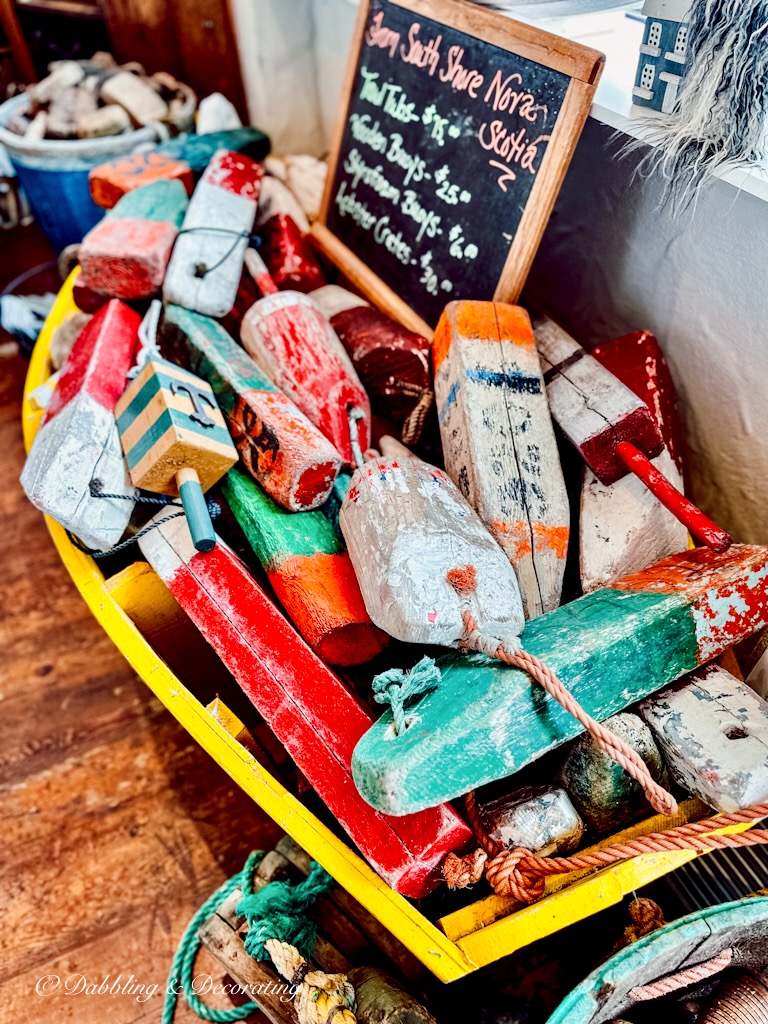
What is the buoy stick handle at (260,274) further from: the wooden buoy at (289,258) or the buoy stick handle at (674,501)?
the buoy stick handle at (674,501)

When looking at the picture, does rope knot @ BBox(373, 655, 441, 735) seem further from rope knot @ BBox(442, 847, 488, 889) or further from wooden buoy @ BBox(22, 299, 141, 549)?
wooden buoy @ BBox(22, 299, 141, 549)

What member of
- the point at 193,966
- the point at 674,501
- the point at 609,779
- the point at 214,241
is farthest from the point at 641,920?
the point at 214,241

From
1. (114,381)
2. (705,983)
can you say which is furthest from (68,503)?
(705,983)

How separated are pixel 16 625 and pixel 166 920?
3.30 feet

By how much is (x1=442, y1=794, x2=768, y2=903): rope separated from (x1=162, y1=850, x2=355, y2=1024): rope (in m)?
0.33

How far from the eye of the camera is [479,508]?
4.59 ft

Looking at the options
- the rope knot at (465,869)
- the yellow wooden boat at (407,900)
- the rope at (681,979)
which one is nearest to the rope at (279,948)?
the yellow wooden boat at (407,900)

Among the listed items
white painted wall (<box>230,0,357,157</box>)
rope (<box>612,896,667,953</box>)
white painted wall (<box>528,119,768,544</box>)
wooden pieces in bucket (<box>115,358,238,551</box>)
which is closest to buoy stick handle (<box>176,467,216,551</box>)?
wooden pieces in bucket (<box>115,358,238,551</box>)

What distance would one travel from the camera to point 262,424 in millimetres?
1499

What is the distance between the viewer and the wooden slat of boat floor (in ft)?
5.16

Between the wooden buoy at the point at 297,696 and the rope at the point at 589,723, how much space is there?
0.27m

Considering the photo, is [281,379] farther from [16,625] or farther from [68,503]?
[16,625]

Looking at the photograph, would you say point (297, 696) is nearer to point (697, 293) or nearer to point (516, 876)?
point (516, 876)

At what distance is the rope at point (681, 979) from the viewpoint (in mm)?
1062
